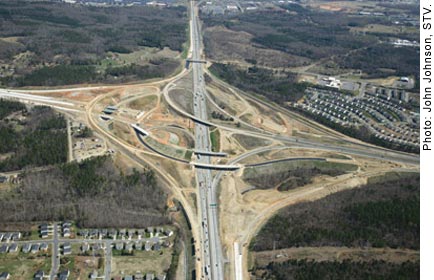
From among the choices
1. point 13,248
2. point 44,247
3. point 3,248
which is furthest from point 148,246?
point 3,248

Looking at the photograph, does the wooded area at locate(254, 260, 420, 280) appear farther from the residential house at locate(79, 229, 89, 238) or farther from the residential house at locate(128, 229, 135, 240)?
the residential house at locate(79, 229, 89, 238)

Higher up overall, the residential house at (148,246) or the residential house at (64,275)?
the residential house at (148,246)

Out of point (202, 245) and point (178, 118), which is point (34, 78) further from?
point (202, 245)

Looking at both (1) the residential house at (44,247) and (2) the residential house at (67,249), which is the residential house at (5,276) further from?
(2) the residential house at (67,249)

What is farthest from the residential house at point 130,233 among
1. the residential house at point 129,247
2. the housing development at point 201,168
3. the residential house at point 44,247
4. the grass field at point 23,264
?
the residential house at point 44,247
